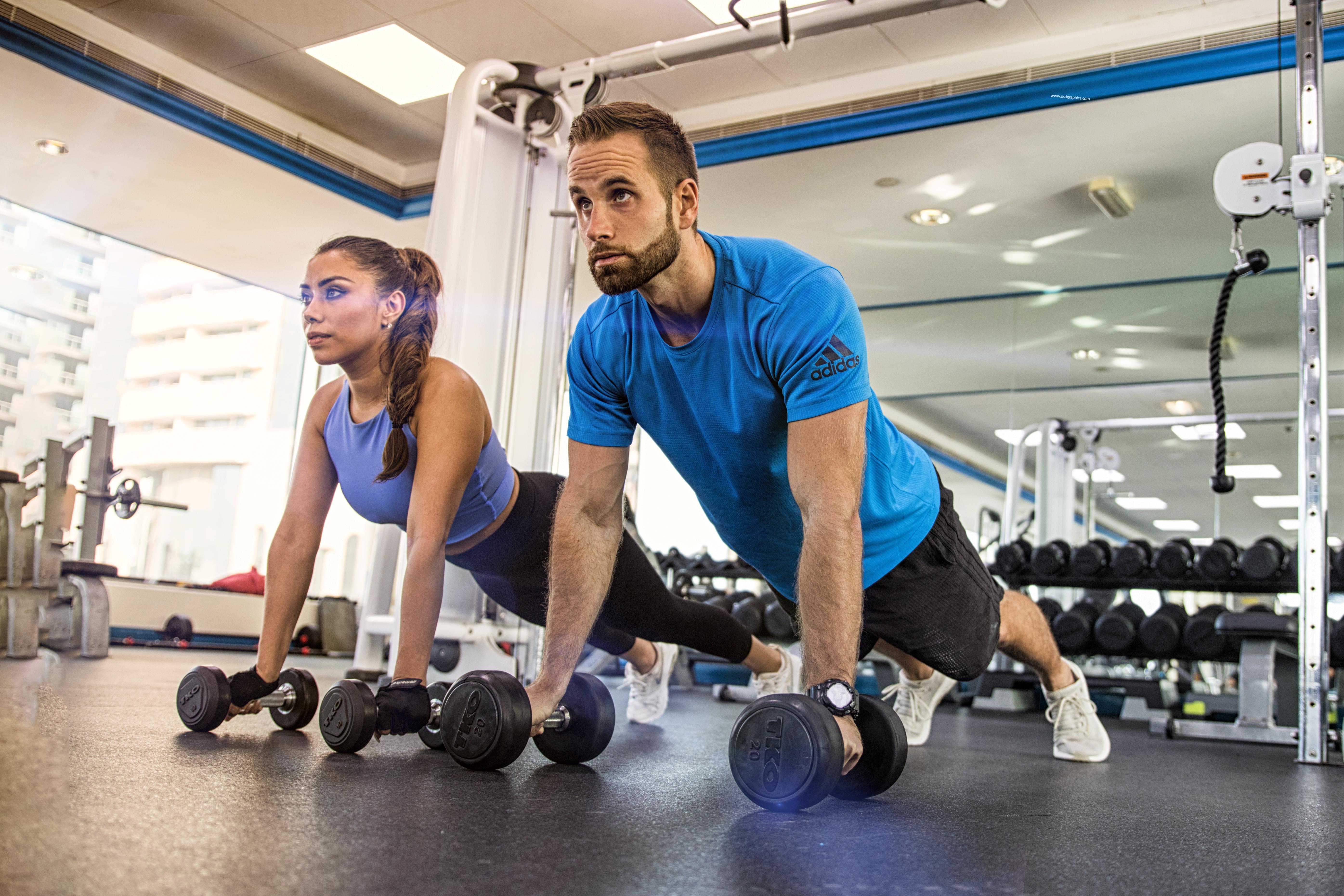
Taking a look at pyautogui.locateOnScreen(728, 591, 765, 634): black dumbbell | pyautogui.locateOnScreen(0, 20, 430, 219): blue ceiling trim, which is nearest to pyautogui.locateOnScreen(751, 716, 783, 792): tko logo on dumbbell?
pyautogui.locateOnScreen(728, 591, 765, 634): black dumbbell

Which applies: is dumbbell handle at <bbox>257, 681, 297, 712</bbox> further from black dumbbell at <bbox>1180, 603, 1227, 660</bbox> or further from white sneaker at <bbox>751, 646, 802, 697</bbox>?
black dumbbell at <bbox>1180, 603, 1227, 660</bbox>

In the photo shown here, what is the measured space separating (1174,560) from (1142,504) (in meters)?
1.72

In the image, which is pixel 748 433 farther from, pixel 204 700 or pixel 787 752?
pixel 204 700

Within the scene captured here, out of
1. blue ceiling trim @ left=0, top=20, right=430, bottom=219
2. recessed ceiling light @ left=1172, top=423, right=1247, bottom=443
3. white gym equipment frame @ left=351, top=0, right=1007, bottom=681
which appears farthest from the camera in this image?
recessed ceiling light @ left=1172, top=423, right=1247, bottom=443

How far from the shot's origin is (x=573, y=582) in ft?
4.68

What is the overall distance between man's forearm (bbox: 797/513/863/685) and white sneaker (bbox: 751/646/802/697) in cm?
109

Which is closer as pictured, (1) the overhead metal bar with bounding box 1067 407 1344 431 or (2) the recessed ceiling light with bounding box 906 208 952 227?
(2) the recessed ceiling light with bounding box 906 208 952 227

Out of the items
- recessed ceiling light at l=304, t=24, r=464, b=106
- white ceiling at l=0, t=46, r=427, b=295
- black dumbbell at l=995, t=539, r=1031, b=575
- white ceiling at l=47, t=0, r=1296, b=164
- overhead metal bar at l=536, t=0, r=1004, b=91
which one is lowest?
black dumbbell at l=995, t=539, r=1031, b=575

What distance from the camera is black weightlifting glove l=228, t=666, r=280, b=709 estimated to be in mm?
1545

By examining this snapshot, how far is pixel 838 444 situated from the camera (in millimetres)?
1204

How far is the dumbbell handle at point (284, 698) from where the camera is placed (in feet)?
5.39

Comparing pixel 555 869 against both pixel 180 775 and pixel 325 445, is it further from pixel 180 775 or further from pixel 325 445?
pixel 325 445

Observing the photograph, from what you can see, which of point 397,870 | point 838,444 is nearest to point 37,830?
point 397,870

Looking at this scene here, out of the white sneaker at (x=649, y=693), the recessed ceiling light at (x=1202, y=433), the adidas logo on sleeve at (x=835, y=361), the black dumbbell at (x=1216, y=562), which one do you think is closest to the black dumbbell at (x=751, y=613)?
the black dumbbell at (x=1216, y=562)
